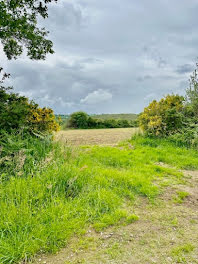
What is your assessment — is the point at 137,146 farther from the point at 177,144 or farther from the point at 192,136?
the point at 192,136

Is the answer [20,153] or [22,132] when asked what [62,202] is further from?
[22,132]

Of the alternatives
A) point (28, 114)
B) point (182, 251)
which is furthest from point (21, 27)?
point (182, 251)

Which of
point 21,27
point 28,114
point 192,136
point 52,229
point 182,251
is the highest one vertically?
point 21,27

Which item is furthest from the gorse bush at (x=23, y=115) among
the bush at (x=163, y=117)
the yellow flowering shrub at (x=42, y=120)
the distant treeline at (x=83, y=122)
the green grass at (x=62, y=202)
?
the distant treeline at (x=83, y=122)

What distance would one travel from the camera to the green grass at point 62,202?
2.79 metres

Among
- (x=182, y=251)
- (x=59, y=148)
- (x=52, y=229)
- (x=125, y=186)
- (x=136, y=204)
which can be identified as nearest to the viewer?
(x=182, y=251)

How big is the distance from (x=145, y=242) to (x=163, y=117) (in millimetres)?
8218

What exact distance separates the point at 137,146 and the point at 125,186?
14.9 feet

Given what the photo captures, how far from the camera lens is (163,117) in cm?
1037

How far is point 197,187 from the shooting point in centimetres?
512

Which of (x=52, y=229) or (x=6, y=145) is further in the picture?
(x=6, y=145)

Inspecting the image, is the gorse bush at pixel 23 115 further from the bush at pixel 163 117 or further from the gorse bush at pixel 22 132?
the bush at pixel 163 117

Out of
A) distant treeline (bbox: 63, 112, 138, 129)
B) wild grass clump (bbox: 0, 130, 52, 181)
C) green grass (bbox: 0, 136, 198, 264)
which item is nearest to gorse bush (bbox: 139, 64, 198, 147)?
green grass (bbox: 0, 136, 198, 264)

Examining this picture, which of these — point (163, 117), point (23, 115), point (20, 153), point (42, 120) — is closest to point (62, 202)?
point (20, 153)
